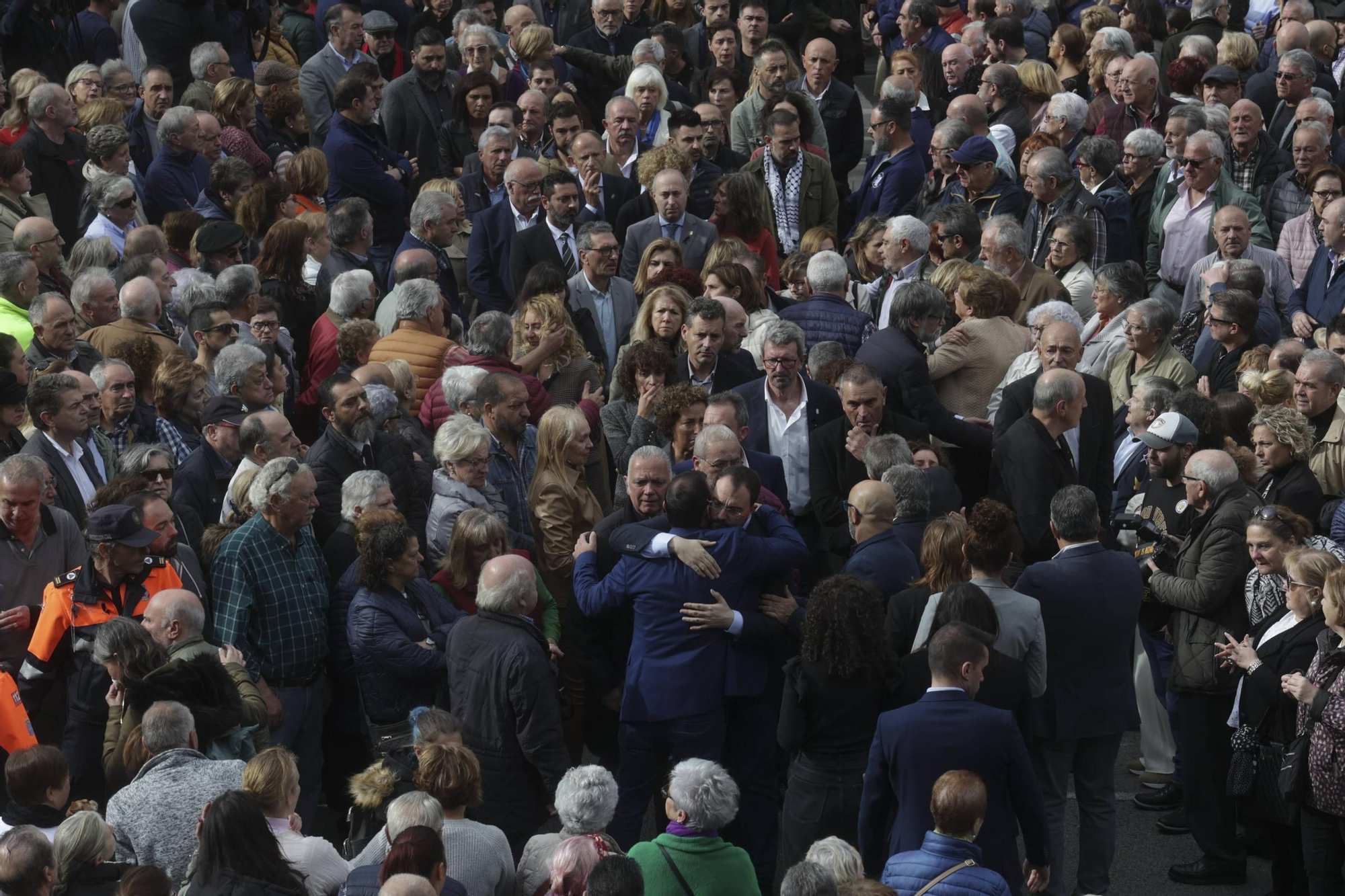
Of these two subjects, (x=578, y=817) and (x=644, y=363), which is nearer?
(x=578, y=817)

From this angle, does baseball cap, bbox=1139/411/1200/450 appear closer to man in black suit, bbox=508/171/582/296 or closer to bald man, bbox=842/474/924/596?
bald man, bbox=842/474/924/596

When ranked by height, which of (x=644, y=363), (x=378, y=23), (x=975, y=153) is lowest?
(x=644, y=363)

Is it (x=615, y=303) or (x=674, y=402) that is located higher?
(x=674, y=402)

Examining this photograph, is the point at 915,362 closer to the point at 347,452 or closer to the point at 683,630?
the point at 683,630

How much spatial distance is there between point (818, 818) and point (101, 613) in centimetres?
296

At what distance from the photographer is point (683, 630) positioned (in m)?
7.10

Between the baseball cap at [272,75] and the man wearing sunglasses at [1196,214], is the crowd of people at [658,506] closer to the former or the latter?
the man wearing sunglasses at [1196,214]

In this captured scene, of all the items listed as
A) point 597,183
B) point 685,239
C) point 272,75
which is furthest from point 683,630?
point 272,75

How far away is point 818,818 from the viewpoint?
22.0 ft

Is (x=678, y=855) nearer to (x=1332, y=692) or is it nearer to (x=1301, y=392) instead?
(x=1332, y=692)

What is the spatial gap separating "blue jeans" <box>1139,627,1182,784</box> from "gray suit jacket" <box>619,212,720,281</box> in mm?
3679

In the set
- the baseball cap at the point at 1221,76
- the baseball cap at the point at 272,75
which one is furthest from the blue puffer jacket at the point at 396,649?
the baseball cap at the point at 1221,76

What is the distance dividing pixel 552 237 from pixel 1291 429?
4.68m

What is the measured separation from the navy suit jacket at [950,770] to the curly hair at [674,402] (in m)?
2.18
